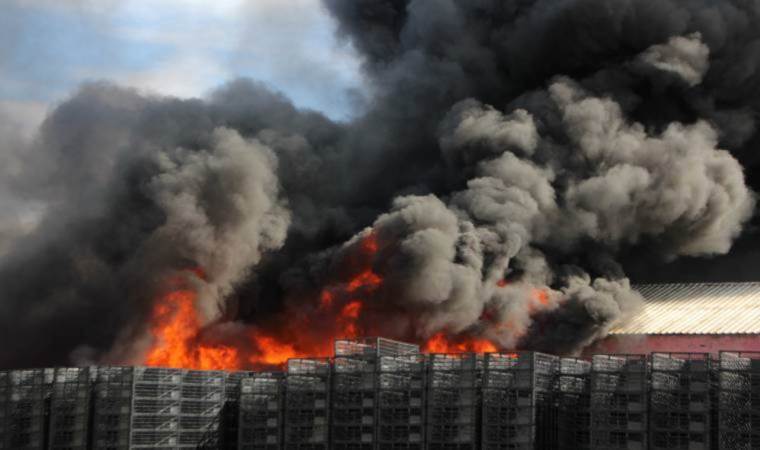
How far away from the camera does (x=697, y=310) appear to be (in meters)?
86.1

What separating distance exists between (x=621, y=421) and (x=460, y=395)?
298 inches

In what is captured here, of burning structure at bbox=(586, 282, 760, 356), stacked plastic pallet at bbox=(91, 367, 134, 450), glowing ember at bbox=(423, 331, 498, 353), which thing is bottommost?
stacked plastic pallet at bbox=(91, 367, 134, 450)

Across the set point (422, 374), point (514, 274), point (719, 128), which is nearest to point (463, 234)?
point (514, 274)

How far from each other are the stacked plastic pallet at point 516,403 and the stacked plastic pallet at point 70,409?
66.9 ft

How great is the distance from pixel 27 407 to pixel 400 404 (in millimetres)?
20046

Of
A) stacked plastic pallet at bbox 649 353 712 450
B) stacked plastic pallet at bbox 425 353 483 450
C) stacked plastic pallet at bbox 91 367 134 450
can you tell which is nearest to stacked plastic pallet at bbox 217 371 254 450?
stacked plastic pallet at bbox 91 367 134 450

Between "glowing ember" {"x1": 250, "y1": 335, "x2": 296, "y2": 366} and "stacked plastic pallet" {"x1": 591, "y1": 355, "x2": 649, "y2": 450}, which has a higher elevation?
"glowing ember" {"x1": 250, "y1": 335, "x2": 296, "y2": 366}

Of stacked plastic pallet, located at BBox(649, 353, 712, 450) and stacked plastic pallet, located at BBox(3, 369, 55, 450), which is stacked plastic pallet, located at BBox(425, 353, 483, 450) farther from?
stacked plastic pallet, located at BBox(3, 369, 55, 450)

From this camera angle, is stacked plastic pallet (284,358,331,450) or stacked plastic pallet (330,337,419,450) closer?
stacked plastic pallet (330,337,419,450)

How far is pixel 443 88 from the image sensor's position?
3708 inches

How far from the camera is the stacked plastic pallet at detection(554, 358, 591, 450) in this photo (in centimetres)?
7044

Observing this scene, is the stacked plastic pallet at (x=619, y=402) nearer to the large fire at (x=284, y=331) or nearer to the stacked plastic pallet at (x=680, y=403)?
the stacked plastic pallet at (x=680, y=403)

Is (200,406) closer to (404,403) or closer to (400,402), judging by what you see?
(400,402)

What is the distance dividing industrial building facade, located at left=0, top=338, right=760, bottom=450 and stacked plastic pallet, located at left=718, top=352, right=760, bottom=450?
44 mm
